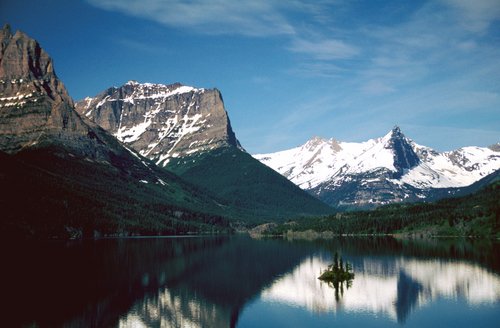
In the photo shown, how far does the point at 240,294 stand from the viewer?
128250mm

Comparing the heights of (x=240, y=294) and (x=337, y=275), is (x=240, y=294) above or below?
below

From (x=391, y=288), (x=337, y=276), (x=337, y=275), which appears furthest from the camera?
(x=337, y=275)

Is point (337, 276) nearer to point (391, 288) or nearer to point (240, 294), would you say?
point (391, 288)

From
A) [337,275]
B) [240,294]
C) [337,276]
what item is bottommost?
[240,294]

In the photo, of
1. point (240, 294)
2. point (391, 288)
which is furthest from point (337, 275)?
point (240, 294)

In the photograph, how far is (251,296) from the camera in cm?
12612

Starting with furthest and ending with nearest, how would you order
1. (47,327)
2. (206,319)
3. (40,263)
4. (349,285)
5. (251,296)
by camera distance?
(40,263) < (349,285) < (251,296) < (206,319) < (47,327)

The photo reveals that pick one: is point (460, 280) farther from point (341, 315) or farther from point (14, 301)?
point (14, 301)

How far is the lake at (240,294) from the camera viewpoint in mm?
99625

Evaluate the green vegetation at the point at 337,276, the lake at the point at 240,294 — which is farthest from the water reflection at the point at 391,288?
the green vegetation at the point at 337,276

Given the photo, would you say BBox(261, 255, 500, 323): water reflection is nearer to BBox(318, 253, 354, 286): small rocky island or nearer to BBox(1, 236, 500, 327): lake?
BBox(1, 236, 500, 327): lake

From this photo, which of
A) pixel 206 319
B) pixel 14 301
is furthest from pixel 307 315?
pixel 14 301

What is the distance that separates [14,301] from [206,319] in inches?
1393

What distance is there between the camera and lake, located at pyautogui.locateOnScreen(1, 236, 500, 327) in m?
99.6
